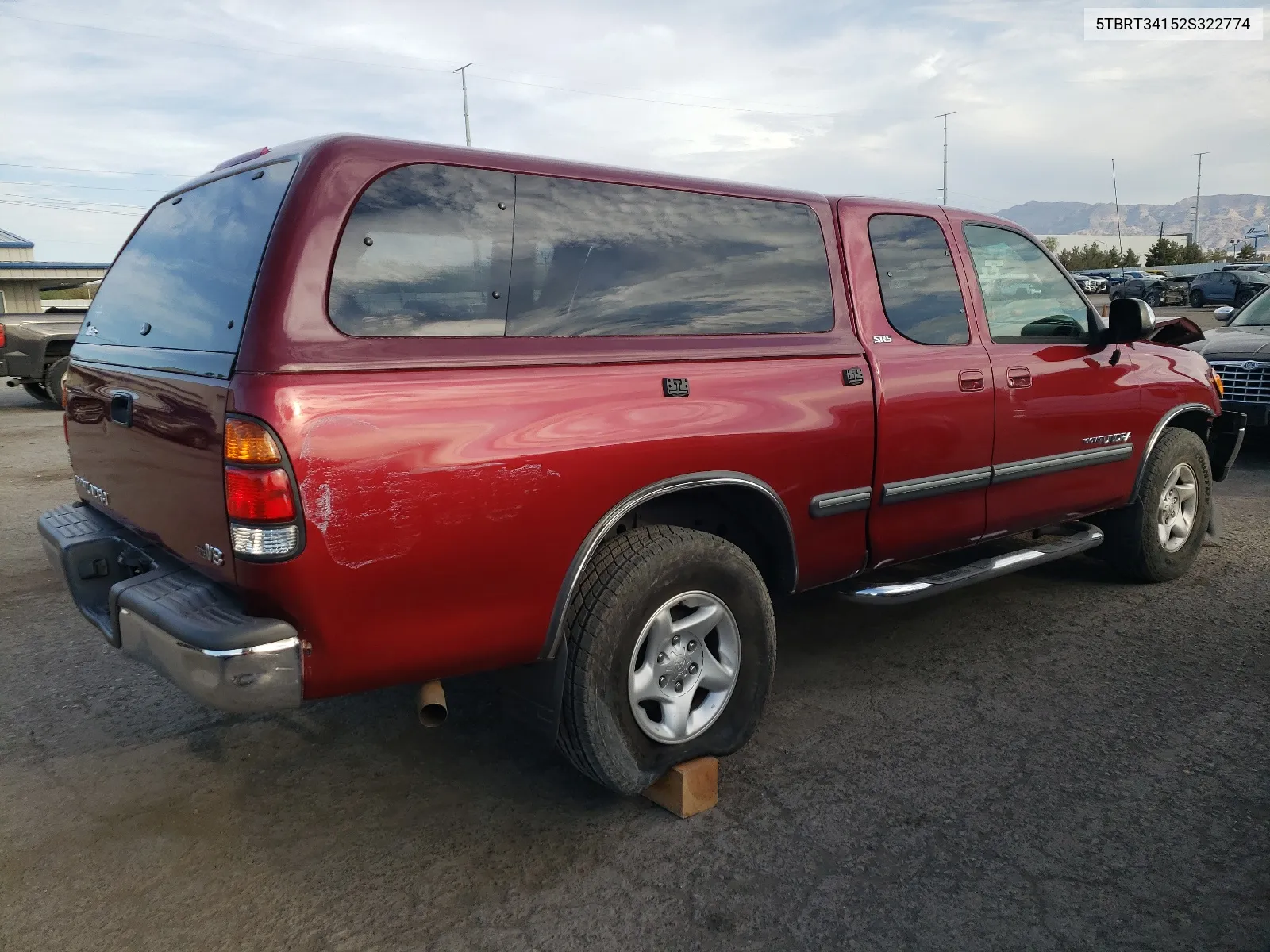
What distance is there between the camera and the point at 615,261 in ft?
9.98

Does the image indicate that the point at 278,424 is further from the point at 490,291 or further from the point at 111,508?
the point at 111,508

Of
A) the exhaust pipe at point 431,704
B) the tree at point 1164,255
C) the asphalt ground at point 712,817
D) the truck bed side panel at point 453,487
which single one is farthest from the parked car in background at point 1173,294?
the exhaust pipe at point 431,704

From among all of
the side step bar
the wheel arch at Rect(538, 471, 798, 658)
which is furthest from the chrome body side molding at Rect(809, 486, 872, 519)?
the side step bar

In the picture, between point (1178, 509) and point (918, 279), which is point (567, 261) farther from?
point (1178, 509)

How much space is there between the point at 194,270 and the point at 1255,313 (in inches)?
392

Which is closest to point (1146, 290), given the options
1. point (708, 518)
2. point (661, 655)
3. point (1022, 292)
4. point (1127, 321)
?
point (1127, 321)

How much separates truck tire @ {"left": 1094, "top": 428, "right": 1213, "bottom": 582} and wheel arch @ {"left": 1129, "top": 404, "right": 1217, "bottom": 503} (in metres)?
0.04

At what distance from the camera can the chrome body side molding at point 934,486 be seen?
3.73 metres

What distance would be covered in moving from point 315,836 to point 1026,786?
7.31 ft

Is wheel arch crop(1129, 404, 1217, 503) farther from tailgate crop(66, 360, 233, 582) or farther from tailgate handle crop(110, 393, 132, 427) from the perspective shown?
tailgate handle crop(110, 393, 132, 427)

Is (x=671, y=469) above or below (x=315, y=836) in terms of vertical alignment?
above

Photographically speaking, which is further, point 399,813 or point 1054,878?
point 399,813

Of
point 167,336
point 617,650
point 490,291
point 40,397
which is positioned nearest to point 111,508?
point 167,336

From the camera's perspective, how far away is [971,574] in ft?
13.2
